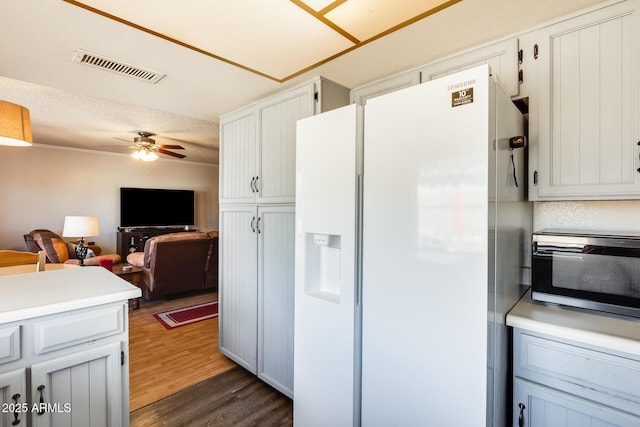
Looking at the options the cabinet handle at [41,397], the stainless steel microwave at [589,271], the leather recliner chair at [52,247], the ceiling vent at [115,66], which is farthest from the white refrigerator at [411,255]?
the leather recliner chair at [52,247]

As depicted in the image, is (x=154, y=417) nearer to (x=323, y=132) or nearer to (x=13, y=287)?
(x=13, y=287)

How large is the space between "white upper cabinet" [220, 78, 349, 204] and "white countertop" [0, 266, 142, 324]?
109 cm

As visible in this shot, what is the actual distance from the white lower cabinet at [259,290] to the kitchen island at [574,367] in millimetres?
1331

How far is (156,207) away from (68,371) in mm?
5858

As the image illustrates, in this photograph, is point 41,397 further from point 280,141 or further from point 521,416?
point 521,416

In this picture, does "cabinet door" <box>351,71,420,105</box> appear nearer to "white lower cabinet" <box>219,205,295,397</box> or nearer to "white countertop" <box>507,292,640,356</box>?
"white lower cabinet" <box>219,205,295,397</box>

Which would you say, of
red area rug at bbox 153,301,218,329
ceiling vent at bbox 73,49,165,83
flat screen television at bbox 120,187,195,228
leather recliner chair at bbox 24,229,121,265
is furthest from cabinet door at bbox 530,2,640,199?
flat screen television at bbox 120,187,195,228

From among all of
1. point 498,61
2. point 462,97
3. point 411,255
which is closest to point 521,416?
point 411,255

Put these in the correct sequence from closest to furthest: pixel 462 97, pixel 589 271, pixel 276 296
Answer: pixel 462 97
pixel 589 271
pixel 276 296

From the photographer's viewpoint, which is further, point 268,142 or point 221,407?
point 268,142

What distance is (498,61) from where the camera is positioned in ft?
5.07

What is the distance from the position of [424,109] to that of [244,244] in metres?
1.80

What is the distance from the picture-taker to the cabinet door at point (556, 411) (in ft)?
3.51

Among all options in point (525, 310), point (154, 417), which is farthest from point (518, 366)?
point (154, 417)
